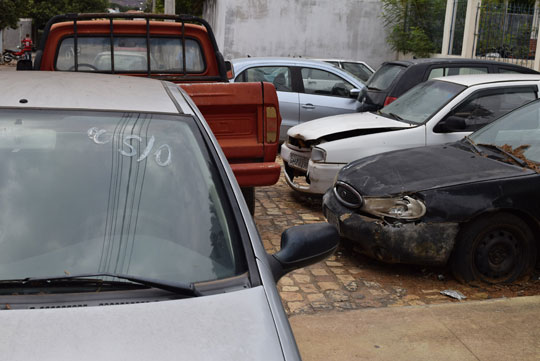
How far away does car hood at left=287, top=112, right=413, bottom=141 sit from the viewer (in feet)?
25.8

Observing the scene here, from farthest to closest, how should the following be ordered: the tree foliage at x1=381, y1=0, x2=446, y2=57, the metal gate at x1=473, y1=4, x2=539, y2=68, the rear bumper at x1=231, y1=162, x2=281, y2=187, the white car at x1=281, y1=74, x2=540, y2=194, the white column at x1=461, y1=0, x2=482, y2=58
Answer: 1. the tree foliage at x1=381, y1=0, x2=446, y2=57
2. the white column at x1=461, y1=0, x2=482, y2=58
3. the metal gate at x1=473, y1=4, x2=539, y2=68
4. the white car at x1=281, y1=74, x2=540, y2=194
5. the rear bumper at x1=231, y1=162, x2=281, y2=187

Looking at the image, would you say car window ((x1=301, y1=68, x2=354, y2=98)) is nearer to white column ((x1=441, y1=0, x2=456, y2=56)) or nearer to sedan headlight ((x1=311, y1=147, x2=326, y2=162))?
sedan headlight ((x1=311, y1=147, x2=326, y2=162))

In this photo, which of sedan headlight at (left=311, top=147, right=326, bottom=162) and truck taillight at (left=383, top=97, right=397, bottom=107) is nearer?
sedan headlight at (left=311, top=147, right=326, bottom=162)

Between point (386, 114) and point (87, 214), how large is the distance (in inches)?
254

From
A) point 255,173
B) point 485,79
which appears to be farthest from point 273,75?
point 255,173

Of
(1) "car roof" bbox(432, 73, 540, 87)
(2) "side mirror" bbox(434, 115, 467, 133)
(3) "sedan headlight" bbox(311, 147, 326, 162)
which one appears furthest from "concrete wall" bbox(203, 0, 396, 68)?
(2) "side mirror" bbox(434, 115, 467, 133)

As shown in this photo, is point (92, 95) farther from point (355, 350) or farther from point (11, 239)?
point (355, 350)

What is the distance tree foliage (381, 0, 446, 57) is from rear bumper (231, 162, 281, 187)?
1561 centimetres

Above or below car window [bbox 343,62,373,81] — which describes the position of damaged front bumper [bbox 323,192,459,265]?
below

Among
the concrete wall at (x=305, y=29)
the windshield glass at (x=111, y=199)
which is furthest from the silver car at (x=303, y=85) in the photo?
the concrete wall at (x=305, y=29)

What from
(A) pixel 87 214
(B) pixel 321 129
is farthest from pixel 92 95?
(B) pixel 321 129

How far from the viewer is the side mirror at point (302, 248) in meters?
2.69

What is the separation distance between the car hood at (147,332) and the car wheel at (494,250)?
12.0ft

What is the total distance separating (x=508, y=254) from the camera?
5.62 m
